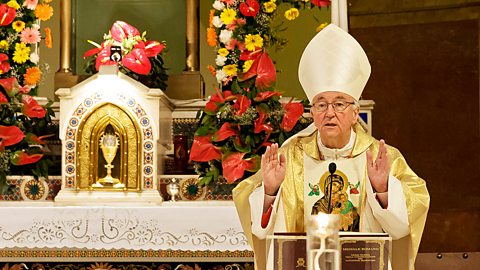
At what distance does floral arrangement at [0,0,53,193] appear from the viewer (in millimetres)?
5539

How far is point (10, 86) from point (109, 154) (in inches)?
27.6

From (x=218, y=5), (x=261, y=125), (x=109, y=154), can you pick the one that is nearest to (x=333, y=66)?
(x=261, y=125)

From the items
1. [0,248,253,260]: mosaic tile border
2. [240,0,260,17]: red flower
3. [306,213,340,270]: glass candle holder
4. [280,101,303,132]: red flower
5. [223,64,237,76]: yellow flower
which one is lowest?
[0,248,253,260]: mosaic tile border

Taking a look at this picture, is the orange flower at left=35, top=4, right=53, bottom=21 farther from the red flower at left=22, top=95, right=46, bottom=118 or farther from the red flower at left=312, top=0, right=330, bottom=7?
the red flower at left=312, top=0, right=330, bottom=7

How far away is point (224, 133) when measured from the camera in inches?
209

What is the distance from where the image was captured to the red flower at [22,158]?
218 inches

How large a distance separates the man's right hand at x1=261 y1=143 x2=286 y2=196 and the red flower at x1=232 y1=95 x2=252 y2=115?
1.52 m

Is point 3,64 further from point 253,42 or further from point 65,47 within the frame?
point 253,42

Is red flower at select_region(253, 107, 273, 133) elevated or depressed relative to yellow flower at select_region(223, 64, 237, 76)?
depressed

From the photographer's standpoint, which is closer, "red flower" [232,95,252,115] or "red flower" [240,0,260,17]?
"red flower" [232,95,252,115]

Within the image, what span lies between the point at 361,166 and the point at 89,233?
1652 millimetres

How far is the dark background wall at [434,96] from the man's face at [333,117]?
11.4 feet

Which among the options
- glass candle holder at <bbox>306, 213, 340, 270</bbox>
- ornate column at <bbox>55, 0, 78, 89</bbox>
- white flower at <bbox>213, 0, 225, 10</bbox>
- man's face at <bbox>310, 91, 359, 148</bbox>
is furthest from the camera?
ornate column at <bbox>55, 0, 78, 89</bbox>

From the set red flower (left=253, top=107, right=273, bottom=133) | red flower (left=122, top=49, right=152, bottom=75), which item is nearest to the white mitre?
red flower (left=253, top=107, right=273, bottom=133)
